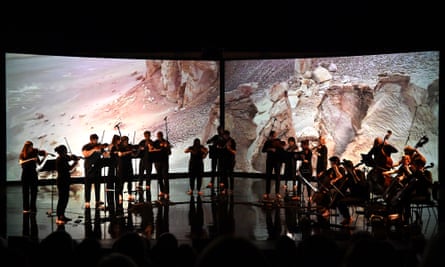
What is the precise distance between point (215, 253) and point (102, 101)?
16.2m

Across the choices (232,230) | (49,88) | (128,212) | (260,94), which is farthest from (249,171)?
(232,230)

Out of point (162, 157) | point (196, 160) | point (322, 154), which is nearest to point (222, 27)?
point (162, 157)

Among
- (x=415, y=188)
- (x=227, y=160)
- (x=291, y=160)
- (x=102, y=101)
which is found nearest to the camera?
(x=415, y=188)

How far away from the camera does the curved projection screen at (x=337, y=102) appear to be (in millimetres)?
15867

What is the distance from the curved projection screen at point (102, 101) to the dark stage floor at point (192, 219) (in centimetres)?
264

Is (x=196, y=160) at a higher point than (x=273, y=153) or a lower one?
lower

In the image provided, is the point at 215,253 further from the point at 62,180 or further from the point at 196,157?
the point at 196,157

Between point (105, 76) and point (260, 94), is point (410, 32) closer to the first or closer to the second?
point (260, 94)

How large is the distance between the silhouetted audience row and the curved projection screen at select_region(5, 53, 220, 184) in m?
12.3

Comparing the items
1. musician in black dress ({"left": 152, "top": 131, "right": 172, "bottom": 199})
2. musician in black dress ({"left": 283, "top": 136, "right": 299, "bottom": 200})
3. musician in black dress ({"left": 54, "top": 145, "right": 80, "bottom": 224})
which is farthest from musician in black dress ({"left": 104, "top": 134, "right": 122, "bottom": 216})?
musician in black dress ({"left": 283, "top": 136, "right": 299, "bottom": 200})

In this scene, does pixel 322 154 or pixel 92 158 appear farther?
pixel 322 154

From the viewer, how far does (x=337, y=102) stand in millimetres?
17703

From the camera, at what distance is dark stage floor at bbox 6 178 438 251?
10.4 m

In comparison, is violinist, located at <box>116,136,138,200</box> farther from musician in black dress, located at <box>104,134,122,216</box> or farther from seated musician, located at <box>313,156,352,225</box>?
seated musician, located at <box>313,156,352,225</box>
